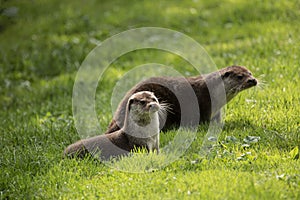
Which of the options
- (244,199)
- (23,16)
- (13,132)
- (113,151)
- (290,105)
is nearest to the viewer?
(244,199)

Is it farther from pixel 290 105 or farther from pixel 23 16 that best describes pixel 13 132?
pixel 23 16

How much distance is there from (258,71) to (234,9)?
5090 millimetres

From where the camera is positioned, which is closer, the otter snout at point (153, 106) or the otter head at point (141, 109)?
the otter snout at point (153, 106)

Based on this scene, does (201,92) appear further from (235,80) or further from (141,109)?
(141,109)

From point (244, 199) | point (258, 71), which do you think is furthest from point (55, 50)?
point (244, 199)

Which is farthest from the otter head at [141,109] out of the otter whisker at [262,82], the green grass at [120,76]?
the otter whisker at [262,82]

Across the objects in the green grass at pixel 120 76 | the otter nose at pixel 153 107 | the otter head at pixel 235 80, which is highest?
the otter nose at pixel 153 107

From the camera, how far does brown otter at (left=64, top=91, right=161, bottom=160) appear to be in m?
6.58

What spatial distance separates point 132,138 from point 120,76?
5.18m

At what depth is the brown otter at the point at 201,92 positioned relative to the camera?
7773mm

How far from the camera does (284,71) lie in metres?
9.00

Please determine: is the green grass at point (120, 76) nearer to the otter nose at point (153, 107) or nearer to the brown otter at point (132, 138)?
the brown otter at point (132, 138)

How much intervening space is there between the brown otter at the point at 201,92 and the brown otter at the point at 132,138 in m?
1.03

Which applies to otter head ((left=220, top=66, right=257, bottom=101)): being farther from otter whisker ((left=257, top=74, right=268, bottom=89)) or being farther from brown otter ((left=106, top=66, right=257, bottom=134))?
otter whisker ((left=257, top=74, right=268, bottom=89))
